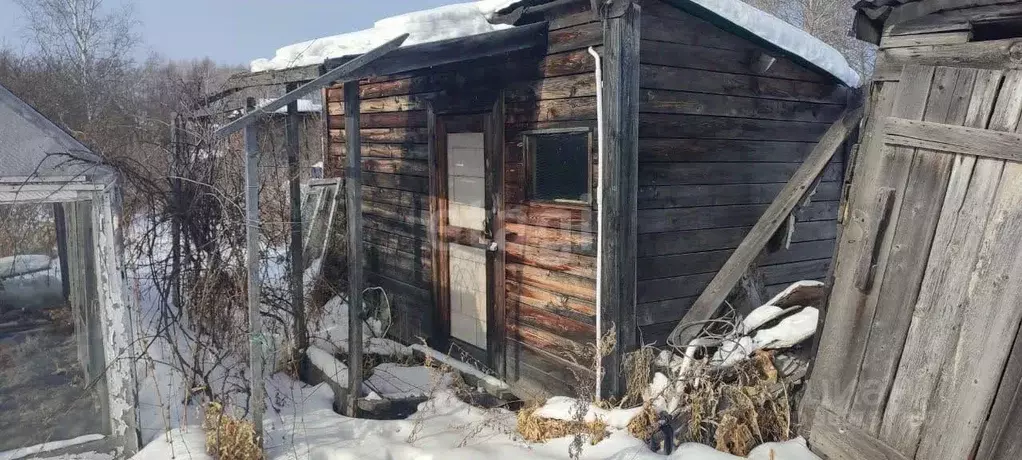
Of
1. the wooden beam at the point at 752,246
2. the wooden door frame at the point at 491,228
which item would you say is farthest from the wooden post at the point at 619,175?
the wooden door frame at the point at 491,228

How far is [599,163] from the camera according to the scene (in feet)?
13.4

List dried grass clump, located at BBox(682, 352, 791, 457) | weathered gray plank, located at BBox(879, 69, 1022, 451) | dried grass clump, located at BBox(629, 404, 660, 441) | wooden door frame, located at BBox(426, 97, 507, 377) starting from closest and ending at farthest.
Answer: weathered gray plank, located at BBox(879, 69, 1022, 451)
dried grass clump, located at BBox(682, 352, 791, 457)
dried grass clump, located at BBox(629, 404, 660, 441)
wooden door frame, located at BBox(426, 97, 507, 377)

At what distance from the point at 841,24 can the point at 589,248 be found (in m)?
20.4

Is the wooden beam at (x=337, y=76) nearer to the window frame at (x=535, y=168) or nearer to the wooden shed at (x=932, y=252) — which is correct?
the window frame at (x=535, y=168)

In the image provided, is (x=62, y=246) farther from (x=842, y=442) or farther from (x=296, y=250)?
(x=842, y=442)

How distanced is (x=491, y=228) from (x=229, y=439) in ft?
8.27

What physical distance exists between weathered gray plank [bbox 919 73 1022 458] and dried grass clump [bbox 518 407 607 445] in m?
1.76

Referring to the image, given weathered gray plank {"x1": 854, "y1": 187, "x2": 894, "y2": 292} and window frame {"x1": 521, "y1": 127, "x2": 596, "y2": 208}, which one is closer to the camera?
weathered gray plank {"x1": 854, "y1": 187, "x2": 894, "y2": 292}

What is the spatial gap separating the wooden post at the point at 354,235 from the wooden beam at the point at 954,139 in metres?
3.33

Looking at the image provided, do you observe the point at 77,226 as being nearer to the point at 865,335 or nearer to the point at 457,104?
the point at 457,104

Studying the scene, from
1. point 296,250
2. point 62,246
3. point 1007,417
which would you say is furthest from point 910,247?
point 62,246

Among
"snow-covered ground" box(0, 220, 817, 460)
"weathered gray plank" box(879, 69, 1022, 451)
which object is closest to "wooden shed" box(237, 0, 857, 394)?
"snow-covered ground" box(0, 220, 817, 460)

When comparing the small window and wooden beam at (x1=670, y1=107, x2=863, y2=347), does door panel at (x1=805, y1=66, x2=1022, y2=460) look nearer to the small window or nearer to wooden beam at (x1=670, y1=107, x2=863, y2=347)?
wooden beam at (x1=670, y1=107, x2=863, y2=347)

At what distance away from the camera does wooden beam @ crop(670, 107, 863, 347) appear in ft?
13.9
